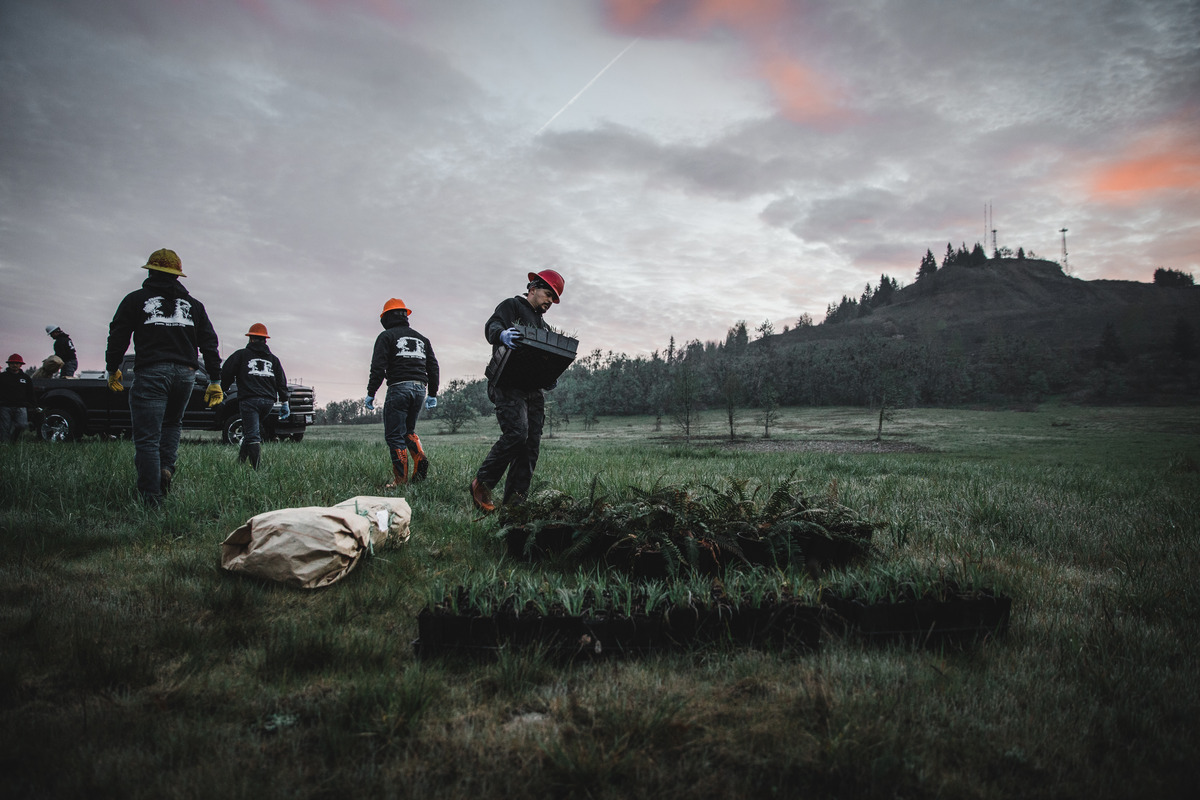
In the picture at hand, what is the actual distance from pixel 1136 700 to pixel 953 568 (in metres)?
0.93

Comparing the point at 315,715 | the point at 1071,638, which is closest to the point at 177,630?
the point at 315,715

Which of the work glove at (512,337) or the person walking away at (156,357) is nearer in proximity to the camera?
Answer: the work glove at (512,337)

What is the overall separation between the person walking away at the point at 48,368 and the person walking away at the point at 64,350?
0.52 feet

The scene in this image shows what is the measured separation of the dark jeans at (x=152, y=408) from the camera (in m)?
5.10

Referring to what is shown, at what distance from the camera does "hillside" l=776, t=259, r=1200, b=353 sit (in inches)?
2884

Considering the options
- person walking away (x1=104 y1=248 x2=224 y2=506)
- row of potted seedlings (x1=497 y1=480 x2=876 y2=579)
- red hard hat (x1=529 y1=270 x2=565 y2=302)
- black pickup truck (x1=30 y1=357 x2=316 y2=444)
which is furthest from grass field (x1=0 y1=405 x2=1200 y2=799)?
black pickup truck (x1=30 y1=357 x2=316 y2=444)

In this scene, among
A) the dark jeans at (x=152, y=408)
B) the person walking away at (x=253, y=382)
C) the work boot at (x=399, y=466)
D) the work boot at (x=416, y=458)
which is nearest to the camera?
the dark jeans at (x=152, y=408)

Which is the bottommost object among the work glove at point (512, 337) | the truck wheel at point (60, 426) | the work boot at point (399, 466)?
the work boot at point (399, 466)

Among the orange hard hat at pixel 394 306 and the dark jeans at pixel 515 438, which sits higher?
the orange hard hat at pixel 394 306

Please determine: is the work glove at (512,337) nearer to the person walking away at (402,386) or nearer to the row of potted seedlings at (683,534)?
the row of potted seedlings at (683,534)

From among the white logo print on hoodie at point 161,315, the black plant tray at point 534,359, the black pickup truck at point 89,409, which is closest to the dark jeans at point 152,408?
the white logo print on hoodie at point 161,315

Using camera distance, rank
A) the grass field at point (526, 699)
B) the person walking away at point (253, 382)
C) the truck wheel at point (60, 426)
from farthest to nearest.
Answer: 1. the truck wheel at point (60, 426)
2. the person walking away at point (253, 382)
3. the grass field at point (526, 699)

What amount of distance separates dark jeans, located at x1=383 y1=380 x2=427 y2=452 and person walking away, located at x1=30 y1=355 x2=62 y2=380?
12.0 m

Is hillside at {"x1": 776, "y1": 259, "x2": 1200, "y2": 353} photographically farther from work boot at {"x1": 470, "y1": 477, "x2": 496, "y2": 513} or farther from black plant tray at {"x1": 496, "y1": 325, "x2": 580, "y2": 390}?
work boot at {"x1": 470, "y1": 477, "x2": 496, "y2": 513}
